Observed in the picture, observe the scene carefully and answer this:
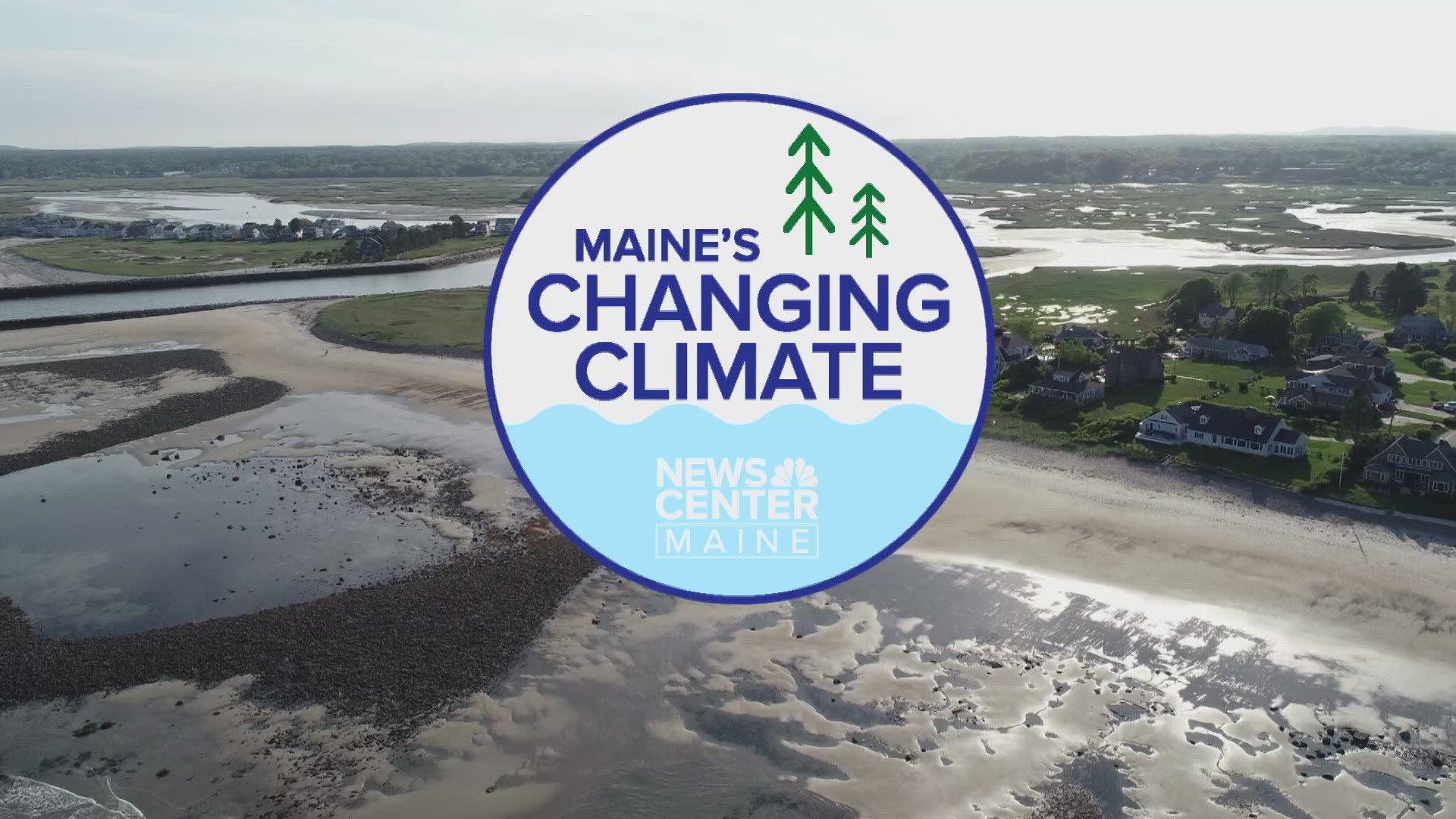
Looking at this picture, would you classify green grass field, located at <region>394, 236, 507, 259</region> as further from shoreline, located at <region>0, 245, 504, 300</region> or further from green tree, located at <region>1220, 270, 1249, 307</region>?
green tree, located at <region>1220, 270, 1249, 307</region>

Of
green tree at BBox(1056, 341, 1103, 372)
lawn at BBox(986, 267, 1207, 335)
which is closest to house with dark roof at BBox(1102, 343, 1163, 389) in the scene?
green tree at BBox(1056, 341, 1103, 372)

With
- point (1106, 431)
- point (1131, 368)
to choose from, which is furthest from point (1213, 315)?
point (1106, 431)

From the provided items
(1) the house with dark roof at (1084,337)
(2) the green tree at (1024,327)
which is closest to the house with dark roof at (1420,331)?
(1) the house with dark roof at (1084,337)

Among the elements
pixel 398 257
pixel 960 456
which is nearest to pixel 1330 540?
pixel 960 456

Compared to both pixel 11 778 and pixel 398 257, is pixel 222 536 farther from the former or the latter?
pixel 398 257

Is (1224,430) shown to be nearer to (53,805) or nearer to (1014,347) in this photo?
(1014,347)

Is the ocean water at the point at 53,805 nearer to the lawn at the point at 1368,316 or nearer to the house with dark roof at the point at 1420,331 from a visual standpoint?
the house with dark roof at the point at 1420,331
